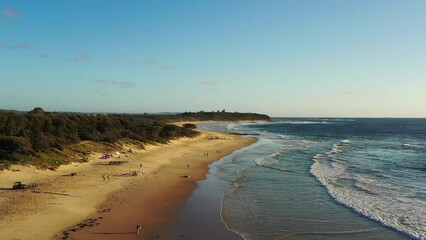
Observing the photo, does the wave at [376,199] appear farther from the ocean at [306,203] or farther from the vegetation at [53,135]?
the vegetation at [53,135]

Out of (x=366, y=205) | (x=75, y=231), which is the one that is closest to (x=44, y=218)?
(x=75, y=231)

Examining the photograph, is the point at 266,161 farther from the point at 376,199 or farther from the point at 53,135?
the point at 53,135

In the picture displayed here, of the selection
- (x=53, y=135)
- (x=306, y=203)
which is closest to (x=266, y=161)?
(x=306, y=203)

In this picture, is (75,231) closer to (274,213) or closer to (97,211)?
(97,211)

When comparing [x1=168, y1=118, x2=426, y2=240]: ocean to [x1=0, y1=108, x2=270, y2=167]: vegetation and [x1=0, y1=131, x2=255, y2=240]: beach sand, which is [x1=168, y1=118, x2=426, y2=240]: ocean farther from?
[x1=0, y1=108, x2=270, y2=167]: vegetation

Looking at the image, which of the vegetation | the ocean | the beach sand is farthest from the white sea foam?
the vegetation

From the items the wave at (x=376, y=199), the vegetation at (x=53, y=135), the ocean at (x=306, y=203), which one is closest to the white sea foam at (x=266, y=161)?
the ocean at (x=306, y=203)
